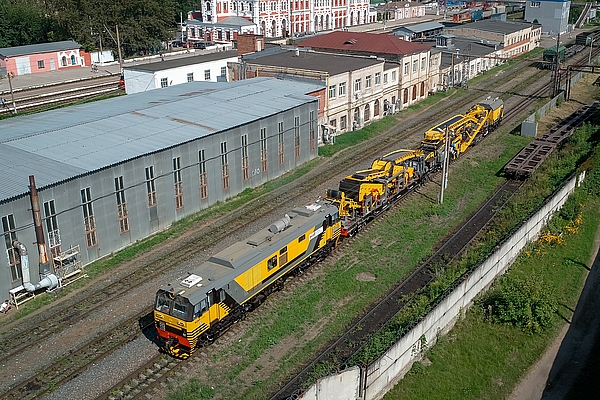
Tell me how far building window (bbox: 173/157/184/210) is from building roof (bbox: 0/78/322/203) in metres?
1.24

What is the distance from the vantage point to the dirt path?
22.0m

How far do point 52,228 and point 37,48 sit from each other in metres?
70.9

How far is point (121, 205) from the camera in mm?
32281

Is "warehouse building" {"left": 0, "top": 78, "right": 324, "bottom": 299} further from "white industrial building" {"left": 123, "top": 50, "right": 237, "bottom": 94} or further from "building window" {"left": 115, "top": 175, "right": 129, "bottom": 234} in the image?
"white industrial building" {"left": 123, "top": 50, "right": 237, "bottom": 94}

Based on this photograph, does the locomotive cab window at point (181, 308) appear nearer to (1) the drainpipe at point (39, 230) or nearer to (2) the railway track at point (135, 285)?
(2) the railway track at point (135, 285)

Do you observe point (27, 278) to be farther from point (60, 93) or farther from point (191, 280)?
point (60, 93)

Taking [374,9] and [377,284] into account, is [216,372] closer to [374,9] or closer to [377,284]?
[377,284]

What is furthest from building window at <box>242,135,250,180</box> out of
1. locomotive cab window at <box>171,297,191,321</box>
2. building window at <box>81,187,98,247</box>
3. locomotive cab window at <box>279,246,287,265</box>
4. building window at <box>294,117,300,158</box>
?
locomotive cab window at <box>171,297,191,321</box>

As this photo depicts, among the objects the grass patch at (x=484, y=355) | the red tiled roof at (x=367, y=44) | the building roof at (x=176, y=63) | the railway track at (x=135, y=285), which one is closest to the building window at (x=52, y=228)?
the railway track at (x=135, y=285)

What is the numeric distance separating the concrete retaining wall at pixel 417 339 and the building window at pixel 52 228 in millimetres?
16911

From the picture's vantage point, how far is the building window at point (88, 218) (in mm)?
30281

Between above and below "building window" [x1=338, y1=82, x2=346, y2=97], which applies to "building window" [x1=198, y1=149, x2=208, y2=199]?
below

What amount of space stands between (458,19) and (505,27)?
170 ft

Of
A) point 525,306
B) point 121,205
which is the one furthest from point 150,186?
point 525,306
